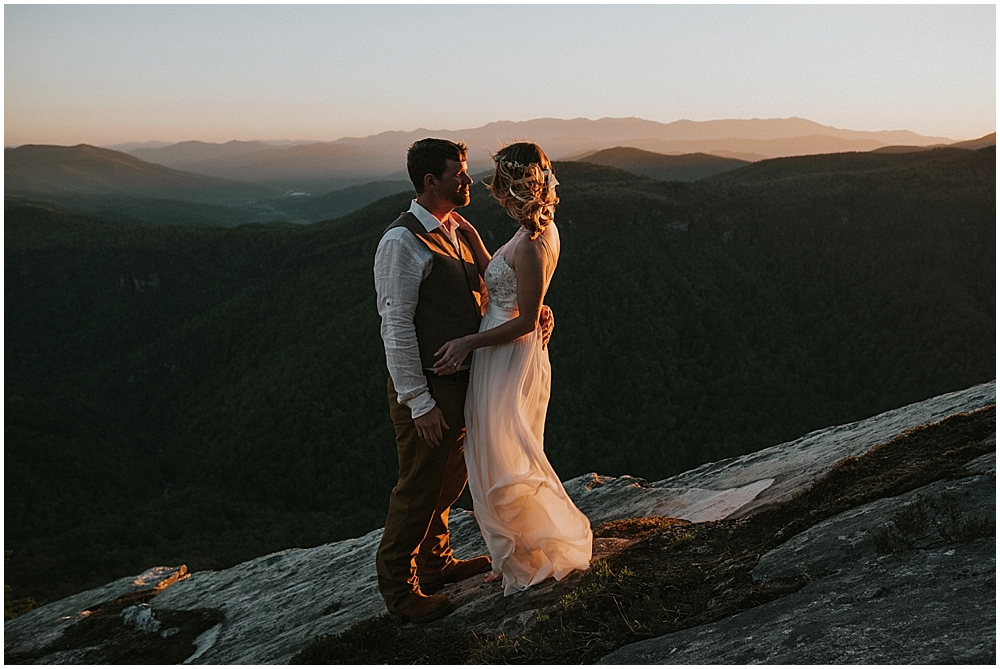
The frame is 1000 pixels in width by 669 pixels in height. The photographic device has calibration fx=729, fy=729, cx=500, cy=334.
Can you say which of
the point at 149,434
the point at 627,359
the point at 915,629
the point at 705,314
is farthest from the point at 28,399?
the point at 915,629

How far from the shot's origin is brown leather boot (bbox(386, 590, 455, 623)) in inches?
182

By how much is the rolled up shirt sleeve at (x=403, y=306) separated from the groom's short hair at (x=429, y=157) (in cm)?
40

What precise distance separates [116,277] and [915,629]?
270 feet

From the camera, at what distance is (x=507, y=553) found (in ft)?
15.0

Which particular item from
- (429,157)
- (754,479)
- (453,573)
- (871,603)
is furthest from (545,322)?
(754,479)

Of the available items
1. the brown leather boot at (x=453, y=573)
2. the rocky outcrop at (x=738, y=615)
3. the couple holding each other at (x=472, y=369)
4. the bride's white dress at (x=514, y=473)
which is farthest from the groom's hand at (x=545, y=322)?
the brown leather boot at (x=453, y=573)

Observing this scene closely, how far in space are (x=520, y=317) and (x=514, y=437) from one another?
30.5 inches

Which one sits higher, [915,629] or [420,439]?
[420,439]

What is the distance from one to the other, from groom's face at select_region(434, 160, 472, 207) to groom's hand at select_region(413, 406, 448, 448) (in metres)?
1.27

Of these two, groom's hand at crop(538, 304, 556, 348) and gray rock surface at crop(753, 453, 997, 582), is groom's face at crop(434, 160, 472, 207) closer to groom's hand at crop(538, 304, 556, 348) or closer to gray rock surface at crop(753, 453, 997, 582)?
groom's hand at crop(538, 304, 556, 348)

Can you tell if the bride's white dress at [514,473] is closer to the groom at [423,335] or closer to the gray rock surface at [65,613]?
the groom at [423,335]

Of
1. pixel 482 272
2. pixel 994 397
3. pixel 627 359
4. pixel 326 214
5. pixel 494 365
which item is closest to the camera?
pixel 494 365

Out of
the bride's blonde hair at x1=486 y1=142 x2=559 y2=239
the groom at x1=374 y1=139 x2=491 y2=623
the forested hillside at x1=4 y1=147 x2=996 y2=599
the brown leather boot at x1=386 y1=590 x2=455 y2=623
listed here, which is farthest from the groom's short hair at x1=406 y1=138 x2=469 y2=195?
the forested hillside at x1=4 y1=147 x2=996 y2=599

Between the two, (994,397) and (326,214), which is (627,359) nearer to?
(994,397)
